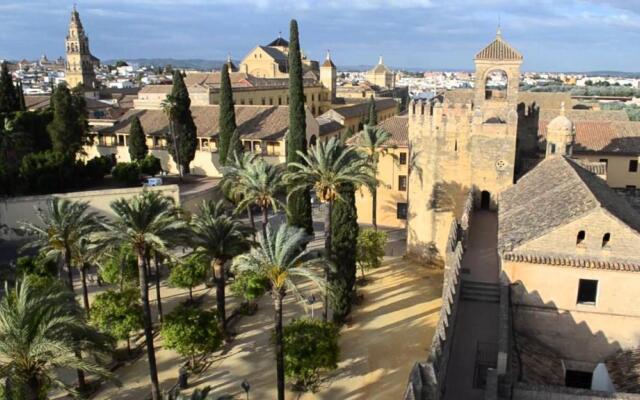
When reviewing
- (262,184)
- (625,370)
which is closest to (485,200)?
(262,184)

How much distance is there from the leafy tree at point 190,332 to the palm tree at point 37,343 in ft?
19.5

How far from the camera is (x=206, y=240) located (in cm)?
2603

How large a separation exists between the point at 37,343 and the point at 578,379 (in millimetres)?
17952

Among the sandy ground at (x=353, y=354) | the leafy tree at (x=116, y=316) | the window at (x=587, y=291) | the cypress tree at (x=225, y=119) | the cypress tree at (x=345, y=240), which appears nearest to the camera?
the window at (x=587, y=291)

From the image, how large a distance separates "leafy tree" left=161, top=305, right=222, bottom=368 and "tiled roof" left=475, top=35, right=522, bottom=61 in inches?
788

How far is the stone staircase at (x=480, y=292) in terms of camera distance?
22.7 metres

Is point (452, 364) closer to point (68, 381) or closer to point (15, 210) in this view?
point (68, 381)

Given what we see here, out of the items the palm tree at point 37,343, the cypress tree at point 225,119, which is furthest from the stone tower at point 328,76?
the palm tree at point 37,343

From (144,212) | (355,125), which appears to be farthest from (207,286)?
(355,125)

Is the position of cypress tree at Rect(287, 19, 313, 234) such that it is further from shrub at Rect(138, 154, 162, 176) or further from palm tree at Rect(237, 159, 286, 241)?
shrub at Rect(138, 154, 162, 176)

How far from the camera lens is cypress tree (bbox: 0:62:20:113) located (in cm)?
4966

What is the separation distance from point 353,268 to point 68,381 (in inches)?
530

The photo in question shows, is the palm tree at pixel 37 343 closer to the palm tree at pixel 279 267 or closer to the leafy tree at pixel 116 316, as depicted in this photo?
the palm tree at pixel 279 267

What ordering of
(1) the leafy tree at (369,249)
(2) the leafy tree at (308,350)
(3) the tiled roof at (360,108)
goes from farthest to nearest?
(3) the tiled roof at (360,108) → (1) the leafy tree at (369,249) → (2) the leafy tree at (308,350)
